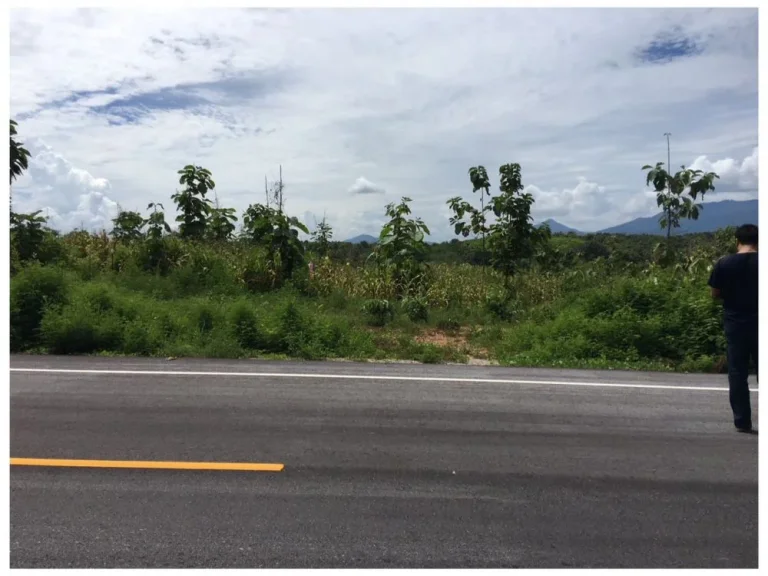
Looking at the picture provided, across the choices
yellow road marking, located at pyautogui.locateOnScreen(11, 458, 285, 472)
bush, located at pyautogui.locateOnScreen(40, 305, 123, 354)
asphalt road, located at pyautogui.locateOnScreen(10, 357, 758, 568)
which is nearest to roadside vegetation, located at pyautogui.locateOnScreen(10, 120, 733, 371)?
bush, located at pyautogui.locateOnScreen(40, 305, 123, 354)

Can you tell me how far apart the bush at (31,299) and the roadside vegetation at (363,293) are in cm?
3

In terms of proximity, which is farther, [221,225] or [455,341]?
[221,225]

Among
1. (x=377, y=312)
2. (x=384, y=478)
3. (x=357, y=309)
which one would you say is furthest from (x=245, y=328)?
(x=384, y=478)

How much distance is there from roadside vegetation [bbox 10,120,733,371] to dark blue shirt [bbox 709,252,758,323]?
389 cm

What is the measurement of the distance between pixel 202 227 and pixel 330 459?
1443 cm

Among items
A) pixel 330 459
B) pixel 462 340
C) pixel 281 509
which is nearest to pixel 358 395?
pixel 330 459

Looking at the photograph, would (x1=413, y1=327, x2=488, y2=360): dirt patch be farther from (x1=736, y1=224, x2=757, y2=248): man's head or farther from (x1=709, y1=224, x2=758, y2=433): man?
(x1=736, y1=224, x2=757, y2=248): man's head

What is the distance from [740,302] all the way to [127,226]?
16.5 meters

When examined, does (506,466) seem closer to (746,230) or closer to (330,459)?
(330,459)

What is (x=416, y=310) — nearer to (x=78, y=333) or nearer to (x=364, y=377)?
(x=364, y=377)

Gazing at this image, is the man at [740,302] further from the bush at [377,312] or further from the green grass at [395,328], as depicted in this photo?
the bush at [377,312]

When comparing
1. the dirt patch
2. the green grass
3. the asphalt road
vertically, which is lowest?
the asphalt road

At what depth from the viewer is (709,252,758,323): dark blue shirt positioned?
5508mm

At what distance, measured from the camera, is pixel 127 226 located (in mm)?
17547
